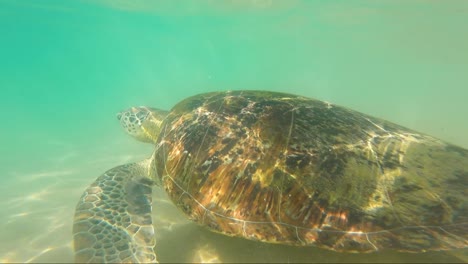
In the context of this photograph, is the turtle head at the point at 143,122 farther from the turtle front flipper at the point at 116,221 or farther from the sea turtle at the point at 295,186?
the sea turtle at the point at 295,186

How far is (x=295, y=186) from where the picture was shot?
2.53m

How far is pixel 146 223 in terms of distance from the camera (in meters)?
3.22

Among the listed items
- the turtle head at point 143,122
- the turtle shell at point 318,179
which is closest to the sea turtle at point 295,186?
the turtle shell at point 318,179

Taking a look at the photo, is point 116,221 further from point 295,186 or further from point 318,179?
point 318,179

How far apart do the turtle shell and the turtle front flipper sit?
499mm

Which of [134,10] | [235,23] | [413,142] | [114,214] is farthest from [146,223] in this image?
[235,23]

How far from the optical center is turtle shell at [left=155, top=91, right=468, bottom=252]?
7.20 feet

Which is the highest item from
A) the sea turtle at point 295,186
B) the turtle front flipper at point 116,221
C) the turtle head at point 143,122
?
the sea turtle at point 295,186

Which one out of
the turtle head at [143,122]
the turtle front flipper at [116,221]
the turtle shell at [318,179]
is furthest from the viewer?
the turtle head at [143,122]

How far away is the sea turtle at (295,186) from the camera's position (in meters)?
2.21

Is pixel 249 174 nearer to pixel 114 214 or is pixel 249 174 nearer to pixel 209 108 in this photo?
pixel 209 108

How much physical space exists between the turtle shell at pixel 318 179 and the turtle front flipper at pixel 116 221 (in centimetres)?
50

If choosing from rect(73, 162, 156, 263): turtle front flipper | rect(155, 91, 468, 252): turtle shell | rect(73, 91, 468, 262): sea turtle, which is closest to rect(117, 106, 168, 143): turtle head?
rect(73, 162, 156, 263): turtle front flipper

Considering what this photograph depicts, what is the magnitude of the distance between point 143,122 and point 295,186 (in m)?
4.54
